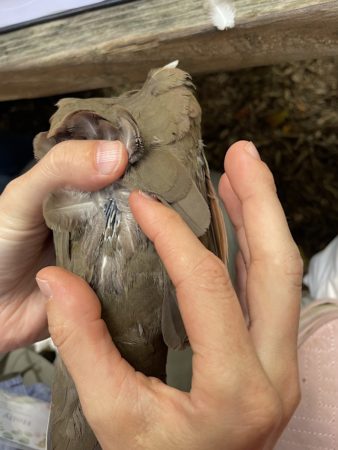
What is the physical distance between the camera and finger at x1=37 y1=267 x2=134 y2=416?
688mm

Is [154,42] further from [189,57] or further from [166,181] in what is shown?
[166,181]

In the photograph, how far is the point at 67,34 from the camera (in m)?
1.12

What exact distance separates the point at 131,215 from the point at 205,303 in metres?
0.17

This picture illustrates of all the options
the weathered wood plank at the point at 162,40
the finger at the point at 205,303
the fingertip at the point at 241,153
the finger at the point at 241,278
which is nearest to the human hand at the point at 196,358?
the finger at the point at 205,303

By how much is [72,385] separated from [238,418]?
0.90 ft

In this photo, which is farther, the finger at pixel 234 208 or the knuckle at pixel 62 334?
the finger at pixel 234 208

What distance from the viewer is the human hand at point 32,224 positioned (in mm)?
721

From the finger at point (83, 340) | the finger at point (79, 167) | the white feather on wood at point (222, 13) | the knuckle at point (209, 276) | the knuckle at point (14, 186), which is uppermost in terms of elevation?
the white feather on wood at point (222, 13)

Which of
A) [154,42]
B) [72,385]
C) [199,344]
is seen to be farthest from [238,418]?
[154,42]

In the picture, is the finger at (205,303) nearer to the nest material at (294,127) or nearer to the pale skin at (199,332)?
the pale skin at (199,332)

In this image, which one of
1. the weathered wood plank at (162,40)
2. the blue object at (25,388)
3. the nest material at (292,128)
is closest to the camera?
the weathered wood plank at (162,40)

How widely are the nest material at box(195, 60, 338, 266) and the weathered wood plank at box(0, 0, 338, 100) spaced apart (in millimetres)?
504

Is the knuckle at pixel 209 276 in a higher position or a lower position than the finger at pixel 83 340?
higher

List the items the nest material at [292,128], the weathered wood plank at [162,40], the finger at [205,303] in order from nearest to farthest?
the finger at [205,303]
the weathered wood plank at [162,40]
the nest material at [292,128]
